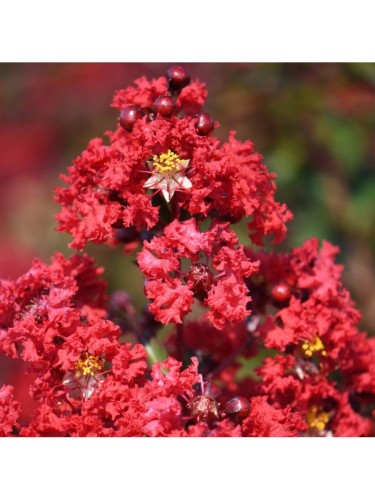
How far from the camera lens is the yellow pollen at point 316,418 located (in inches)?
57.6

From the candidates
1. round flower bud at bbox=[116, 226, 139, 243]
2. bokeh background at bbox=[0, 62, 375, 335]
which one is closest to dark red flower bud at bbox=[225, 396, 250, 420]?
round flower bud at bbox=[116, 226, 139, 243]

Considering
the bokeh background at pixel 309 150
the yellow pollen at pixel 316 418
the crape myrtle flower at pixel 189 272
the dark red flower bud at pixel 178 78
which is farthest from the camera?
the bokeh background at pixel 309 150

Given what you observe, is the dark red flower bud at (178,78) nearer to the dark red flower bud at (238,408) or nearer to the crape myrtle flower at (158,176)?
the crape myrtle flower at (158,176)

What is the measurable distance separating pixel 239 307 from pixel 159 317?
0.39 feet

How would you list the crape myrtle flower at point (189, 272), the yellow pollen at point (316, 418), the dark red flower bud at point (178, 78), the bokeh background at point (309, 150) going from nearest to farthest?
the crape myrtle flower at point (189, 272)
the dark red flower bud at point (178, 78)
the yellow pollen at point (316, 418)
the bokeh background at point (309, 150)

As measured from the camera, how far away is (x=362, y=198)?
2707 mm

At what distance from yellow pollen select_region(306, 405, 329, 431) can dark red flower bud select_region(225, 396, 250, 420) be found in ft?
0.78

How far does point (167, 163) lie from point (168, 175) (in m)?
0.02

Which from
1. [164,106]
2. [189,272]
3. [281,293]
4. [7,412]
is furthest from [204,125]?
[7,412]

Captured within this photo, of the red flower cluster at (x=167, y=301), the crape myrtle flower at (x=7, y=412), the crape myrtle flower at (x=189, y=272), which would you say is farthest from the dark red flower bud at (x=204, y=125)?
the crape myrtle flower at (x=7, y=412)

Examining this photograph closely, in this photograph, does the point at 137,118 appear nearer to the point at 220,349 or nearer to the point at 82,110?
the point at 220,349

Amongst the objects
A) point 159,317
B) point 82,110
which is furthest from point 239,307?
point 82,110

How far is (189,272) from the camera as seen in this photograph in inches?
48.9

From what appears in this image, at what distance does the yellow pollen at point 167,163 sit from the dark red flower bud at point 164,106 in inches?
2.7
